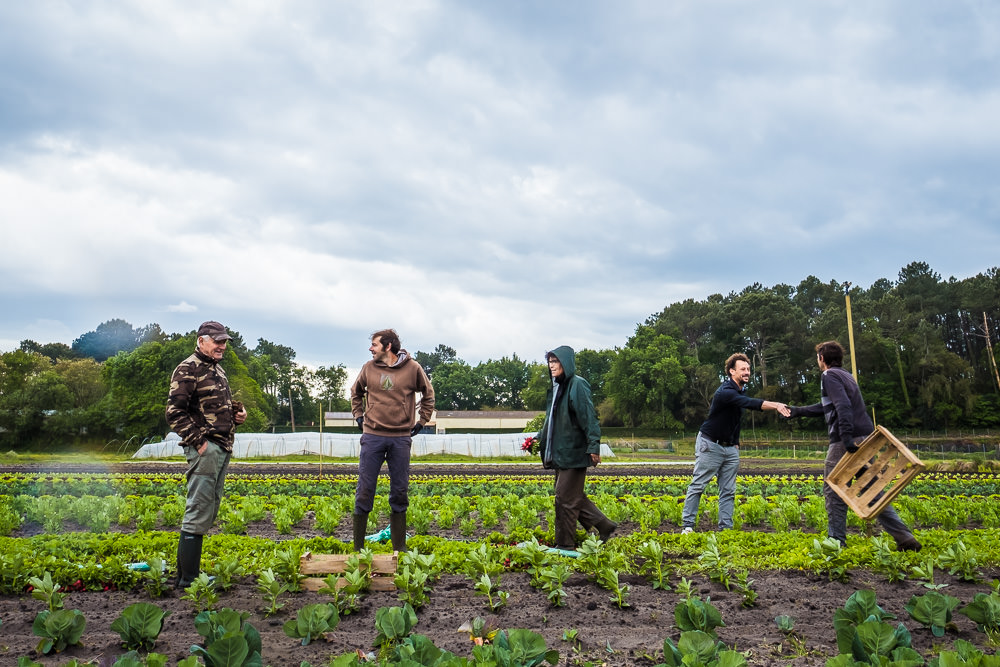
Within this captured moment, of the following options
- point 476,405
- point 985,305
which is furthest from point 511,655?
point 476,405

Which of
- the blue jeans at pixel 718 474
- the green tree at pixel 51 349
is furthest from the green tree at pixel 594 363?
the blue jeans at pixel 718 474

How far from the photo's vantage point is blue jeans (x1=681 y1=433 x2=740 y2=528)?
7.16 meters

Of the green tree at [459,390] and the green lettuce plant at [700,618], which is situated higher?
the green tree at [459,390]

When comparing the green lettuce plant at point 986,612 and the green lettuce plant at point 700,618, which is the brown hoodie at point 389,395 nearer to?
the green lettuce plant at point 700,618

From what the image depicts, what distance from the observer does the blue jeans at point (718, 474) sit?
23.5 feet

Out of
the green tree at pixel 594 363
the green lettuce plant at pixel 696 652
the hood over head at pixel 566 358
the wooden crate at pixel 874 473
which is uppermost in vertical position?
the green tree at pixel 594 363

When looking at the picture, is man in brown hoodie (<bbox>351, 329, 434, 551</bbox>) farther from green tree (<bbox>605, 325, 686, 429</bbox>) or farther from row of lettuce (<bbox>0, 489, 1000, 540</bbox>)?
green tree (<bbox>605, 325, 686, 429</bbox>)

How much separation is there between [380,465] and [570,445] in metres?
1.70

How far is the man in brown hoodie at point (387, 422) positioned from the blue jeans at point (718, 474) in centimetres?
310

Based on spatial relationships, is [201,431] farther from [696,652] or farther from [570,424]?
[696,652]

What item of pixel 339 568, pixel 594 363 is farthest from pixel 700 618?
pixel 594 363

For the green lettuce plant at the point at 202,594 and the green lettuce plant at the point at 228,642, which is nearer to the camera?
the green lettuce plant at the point at 228,642

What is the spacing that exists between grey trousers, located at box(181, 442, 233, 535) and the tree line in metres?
45.4

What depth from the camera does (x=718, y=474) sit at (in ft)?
23.7
